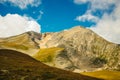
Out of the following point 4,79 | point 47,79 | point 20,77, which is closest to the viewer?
point 4,79

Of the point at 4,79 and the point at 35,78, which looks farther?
the point at 35,78

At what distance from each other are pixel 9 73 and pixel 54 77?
13814mm

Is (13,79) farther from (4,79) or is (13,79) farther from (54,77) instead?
(54,77)

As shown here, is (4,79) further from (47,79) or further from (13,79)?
(47,79)

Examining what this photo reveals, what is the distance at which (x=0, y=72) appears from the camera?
67.1 metres

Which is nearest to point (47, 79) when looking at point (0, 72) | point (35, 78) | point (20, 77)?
point (35, 78)

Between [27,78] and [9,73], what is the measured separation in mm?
5937

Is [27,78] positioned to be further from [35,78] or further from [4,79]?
[4,79]

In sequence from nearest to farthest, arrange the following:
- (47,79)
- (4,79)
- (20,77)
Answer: (4,79) < (20,77) < (47,79)

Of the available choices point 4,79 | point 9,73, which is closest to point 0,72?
point 9,73

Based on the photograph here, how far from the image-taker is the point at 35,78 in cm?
6744

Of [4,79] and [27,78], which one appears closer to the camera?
[4,79]

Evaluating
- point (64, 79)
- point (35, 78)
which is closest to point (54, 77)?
point (64, 79)

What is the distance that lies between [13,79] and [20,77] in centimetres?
389
